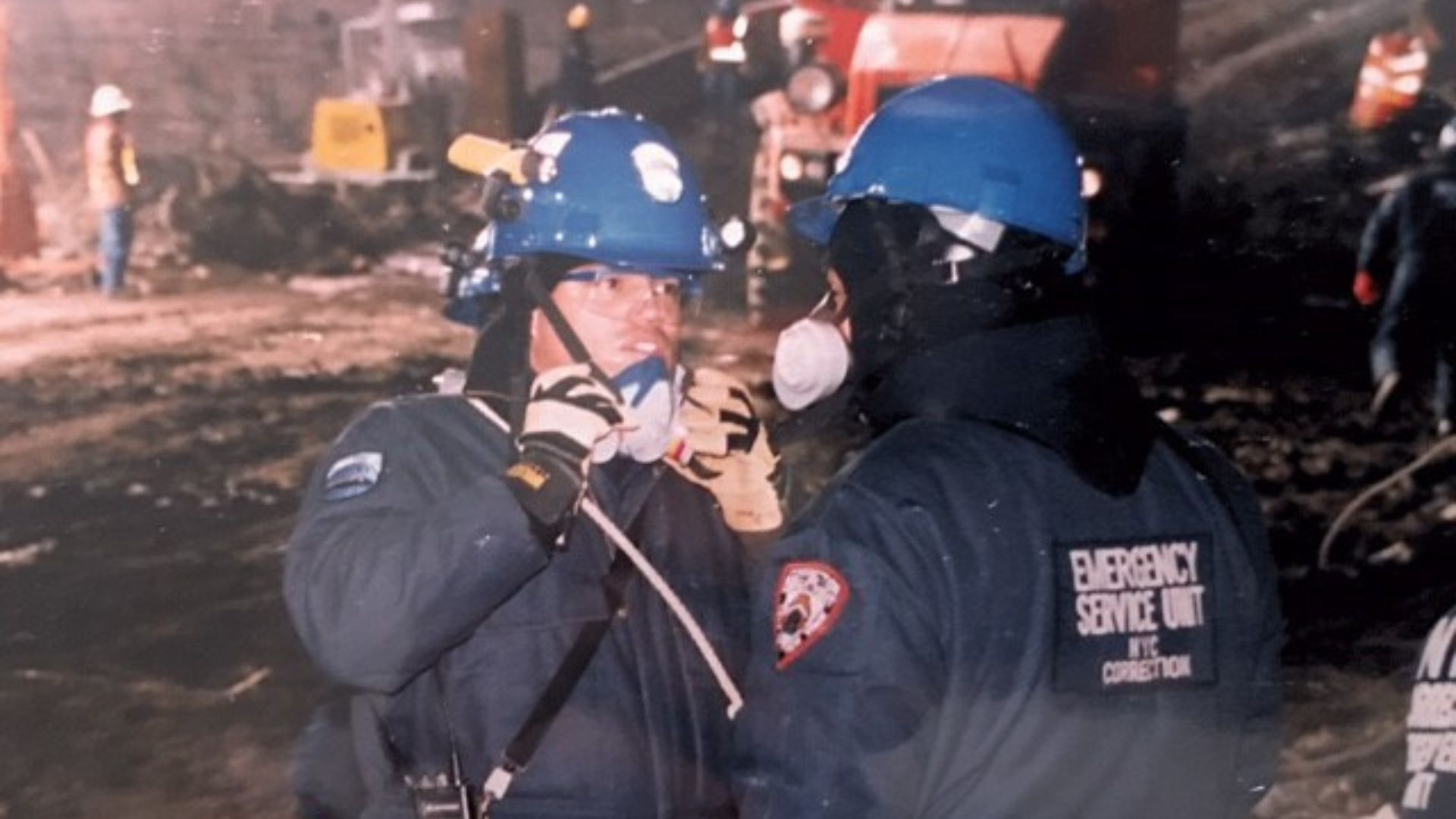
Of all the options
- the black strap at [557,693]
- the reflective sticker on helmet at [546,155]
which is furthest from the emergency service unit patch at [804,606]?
the reflective sticker on helmet at [546,155]

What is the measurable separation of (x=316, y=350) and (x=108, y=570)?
29.8 inches

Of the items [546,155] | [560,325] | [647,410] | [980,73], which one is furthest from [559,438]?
[980,73]

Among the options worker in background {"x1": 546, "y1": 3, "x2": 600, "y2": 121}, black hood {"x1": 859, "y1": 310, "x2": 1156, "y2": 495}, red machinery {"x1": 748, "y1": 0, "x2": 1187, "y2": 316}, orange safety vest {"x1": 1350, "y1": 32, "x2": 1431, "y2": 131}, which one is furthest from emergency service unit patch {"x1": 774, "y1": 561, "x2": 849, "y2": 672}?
orange safety vest {"x1": 1350, "y1": 32, "x2": 1431, "y2": 131}

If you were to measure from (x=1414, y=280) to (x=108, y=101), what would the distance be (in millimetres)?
3993

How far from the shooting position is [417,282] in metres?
3.57

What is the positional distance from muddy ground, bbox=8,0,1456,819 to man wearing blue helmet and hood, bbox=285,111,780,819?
5.67 ft

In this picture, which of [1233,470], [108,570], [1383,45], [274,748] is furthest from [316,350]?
[1383,45]

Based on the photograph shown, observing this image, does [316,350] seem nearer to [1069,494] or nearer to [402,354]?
[402,354]

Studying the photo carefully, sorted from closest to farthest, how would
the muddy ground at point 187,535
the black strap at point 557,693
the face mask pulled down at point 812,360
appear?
the face mask pulled down at point 812,360 < the black strap at point 557,693 < the muddy ground at point 187,535

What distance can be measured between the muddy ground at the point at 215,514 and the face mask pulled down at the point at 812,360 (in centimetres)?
213

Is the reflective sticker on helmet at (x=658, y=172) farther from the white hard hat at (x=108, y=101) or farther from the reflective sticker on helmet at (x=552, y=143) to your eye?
the white hard hat at (x=108, y=101)

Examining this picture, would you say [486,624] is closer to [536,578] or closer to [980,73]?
[536,578]

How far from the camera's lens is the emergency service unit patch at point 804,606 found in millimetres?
1233

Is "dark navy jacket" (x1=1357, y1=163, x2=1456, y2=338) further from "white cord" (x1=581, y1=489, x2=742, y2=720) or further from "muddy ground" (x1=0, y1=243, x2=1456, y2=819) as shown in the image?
"white cord" (x1=581, y1=489, x2=742, y2=720)
